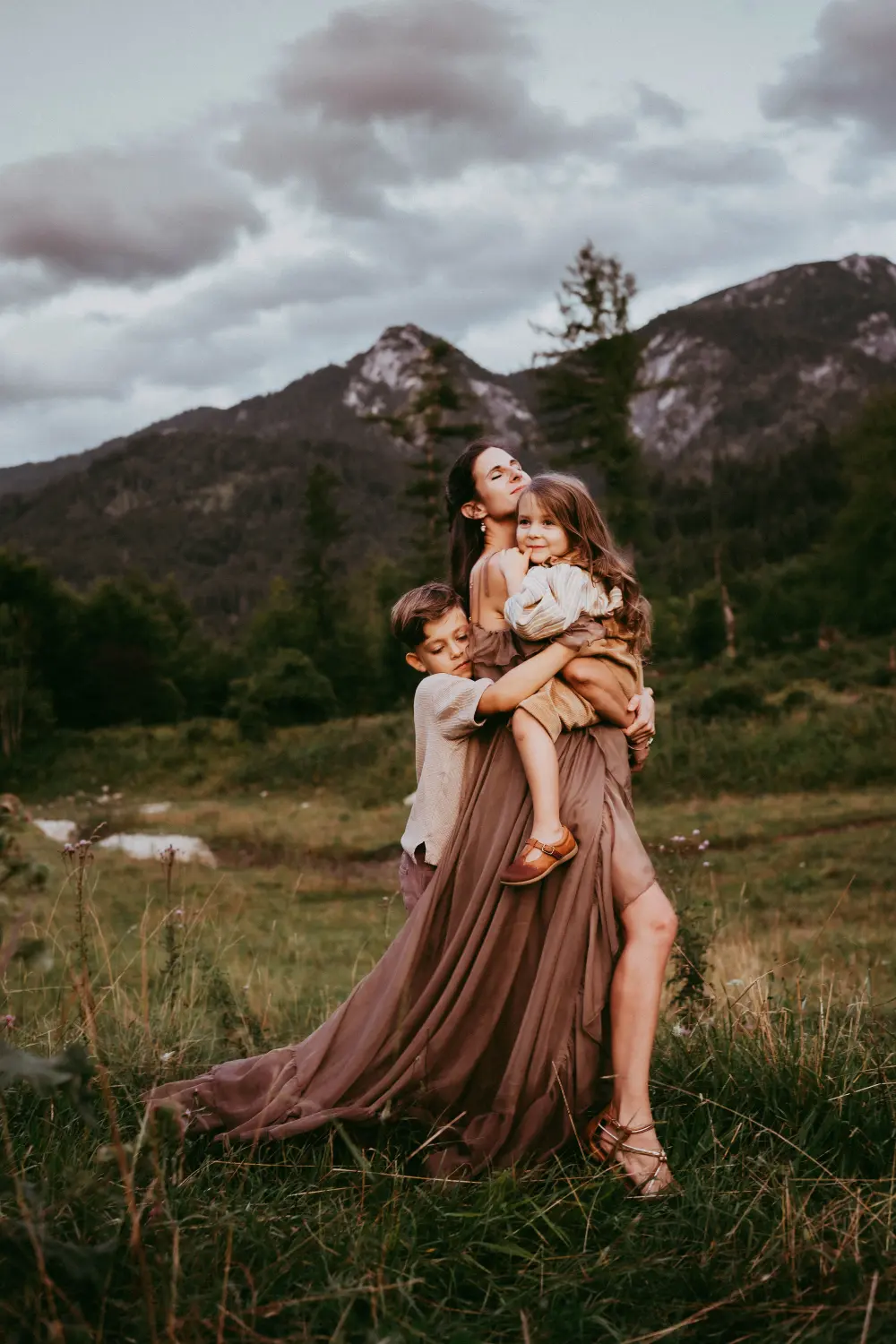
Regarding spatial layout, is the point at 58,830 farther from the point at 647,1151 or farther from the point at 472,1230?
the point at 472,1230

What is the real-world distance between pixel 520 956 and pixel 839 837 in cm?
1241

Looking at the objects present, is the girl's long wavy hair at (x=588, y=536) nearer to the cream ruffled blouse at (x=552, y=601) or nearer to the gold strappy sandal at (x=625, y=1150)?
the cream ruffled blouse at (x=552, y=601)

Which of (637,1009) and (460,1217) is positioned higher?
(637,1009)

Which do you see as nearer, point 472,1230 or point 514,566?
point 472,1230

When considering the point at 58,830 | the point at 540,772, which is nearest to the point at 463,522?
the point at 540,772

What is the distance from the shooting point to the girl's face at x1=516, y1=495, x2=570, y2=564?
3432 millimetres

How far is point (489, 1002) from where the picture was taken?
3258 mm

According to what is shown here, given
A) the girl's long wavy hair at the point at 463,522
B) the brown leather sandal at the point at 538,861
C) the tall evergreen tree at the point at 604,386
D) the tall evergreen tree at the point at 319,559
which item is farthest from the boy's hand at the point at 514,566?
the tall evergreen tree at the point at 319,559

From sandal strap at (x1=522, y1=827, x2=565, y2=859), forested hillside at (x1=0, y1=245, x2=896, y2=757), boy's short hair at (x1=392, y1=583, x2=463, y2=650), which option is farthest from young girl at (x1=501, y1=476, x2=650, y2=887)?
forested hillside at (x1=0, y1=245, x2=896, y2=757)

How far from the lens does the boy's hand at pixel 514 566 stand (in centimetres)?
348

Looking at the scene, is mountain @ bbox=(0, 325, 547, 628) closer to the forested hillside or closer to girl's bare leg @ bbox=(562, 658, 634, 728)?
the forested hillside

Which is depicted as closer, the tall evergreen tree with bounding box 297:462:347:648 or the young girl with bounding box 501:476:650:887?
the young girl with bounding box 501:476:650:887

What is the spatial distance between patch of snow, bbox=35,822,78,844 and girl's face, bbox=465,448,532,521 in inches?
615

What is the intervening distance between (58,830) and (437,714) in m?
17.9
